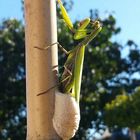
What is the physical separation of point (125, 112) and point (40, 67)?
64.2 ft

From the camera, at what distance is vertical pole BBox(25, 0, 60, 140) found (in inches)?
74.7

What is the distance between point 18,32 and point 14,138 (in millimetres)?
6544

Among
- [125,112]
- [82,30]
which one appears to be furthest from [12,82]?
[82,30]

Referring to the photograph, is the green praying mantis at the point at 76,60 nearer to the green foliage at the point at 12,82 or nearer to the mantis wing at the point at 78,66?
the mantis wing at the point at 78,66

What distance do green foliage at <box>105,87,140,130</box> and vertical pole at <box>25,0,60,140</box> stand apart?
62.0ft

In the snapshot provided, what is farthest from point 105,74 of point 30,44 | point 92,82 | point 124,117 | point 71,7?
point 30,44

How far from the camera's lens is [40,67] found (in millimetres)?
1925

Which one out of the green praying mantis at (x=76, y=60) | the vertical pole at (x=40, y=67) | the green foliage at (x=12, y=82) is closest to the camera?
the vertical pole at (x=40, y=67)

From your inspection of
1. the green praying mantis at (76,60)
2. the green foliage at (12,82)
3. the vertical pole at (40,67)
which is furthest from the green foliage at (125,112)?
the vertical pole at (40,67)

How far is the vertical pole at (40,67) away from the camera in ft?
6.23

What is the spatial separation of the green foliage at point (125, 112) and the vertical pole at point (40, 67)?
1891 centimetres

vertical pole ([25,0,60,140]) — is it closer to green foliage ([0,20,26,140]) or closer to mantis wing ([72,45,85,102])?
mantis wing ([72,45,85,102])

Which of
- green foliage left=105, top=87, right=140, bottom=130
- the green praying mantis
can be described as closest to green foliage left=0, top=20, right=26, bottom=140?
green foliage left=105, top=87, right=140, bottom=130

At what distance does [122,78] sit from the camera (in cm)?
2800
